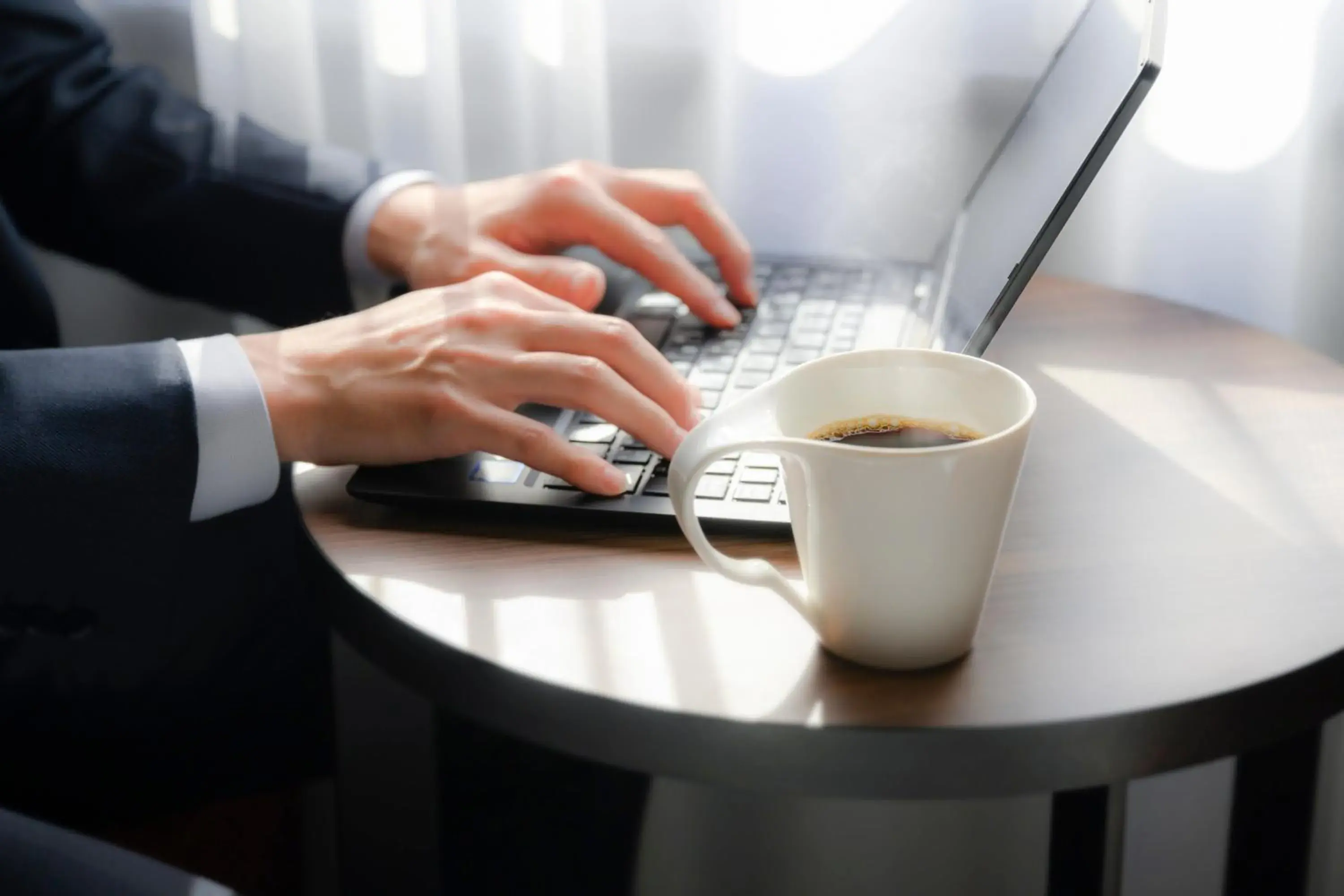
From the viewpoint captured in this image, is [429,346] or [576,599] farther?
[429,346]

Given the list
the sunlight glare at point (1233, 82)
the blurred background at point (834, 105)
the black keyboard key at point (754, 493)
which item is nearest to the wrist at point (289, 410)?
the black keyboard key at point (754, 493)

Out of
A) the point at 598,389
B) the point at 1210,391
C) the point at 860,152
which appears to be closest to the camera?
the point at 598,389

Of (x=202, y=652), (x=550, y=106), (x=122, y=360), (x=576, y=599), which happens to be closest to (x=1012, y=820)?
(x=576, y=599)

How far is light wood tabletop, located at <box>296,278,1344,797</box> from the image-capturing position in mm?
486

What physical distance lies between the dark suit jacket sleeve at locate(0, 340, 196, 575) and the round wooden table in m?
0.07

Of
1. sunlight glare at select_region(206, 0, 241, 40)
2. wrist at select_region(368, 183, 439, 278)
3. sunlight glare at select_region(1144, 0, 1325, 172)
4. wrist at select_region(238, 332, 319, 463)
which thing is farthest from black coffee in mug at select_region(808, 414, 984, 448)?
sunlight glare at select_region(206, 0, 241, 40)

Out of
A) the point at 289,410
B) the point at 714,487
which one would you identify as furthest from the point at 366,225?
the point at 714,487

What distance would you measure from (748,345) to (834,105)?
35 centimetres

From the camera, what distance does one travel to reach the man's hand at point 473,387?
0.64m

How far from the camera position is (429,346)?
0.68m

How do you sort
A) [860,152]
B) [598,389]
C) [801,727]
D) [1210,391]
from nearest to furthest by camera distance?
[801,727] < [598,389] < [1210,391] < [860,152]

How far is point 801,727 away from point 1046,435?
32 cm

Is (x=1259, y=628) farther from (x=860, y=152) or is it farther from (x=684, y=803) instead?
(x=860, y=152)

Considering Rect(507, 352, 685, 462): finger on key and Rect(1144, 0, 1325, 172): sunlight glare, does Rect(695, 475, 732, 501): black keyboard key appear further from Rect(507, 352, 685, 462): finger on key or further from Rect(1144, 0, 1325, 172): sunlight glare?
Rect(1144, 0, 1325, 172): sunlight glare
